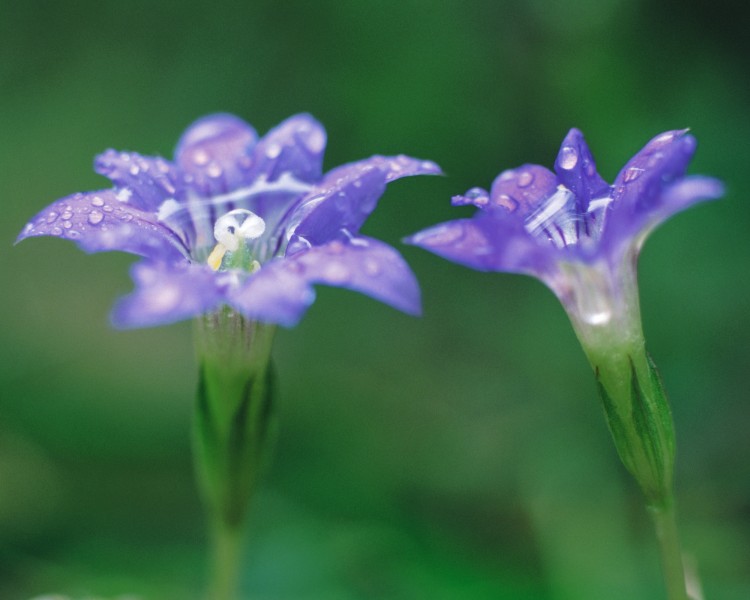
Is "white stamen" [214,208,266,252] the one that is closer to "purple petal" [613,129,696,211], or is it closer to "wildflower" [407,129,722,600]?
"wildflower" [407,129,722,600]

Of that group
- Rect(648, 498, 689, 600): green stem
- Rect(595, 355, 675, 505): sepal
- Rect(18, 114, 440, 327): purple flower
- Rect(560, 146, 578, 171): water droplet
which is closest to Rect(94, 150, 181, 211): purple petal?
Rect(18, 114, 440, 327): purple flower

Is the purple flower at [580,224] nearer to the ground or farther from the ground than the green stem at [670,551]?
farther from the ground

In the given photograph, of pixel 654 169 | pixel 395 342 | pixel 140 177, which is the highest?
pixel 140 177

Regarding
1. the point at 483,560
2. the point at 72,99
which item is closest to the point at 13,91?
the point at 72,99

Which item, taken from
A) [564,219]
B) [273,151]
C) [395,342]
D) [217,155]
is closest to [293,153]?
[273,151]

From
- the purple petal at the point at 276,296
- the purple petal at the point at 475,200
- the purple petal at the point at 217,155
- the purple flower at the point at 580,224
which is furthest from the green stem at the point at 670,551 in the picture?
the purple petal at the point at 217,155

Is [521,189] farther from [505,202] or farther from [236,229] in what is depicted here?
[236,229]

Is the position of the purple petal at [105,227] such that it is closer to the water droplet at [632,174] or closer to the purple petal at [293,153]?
the purple petal at [293,153]
